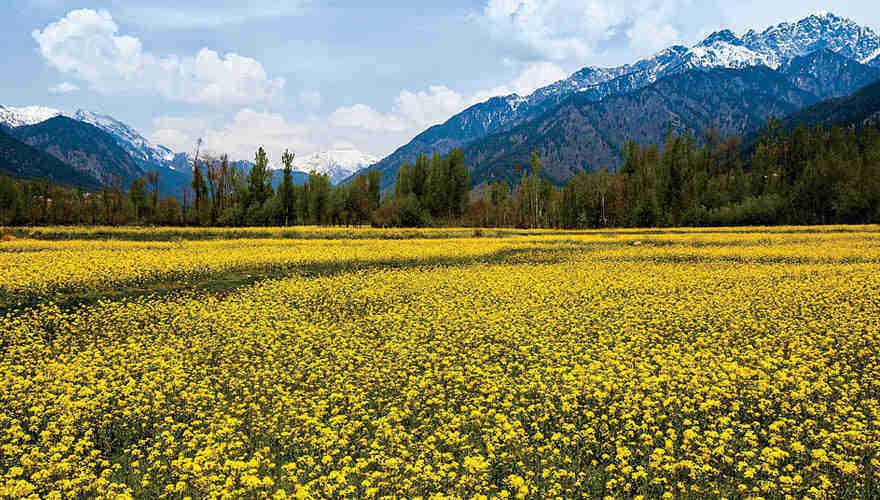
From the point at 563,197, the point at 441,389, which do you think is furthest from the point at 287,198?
the point at 441,389

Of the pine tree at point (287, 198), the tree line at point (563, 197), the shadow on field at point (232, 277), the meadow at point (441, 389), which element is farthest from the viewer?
the pine tree at point (287, 198)

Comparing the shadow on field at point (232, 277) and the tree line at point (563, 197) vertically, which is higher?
the tree line at point (563, 197)

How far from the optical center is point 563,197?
4852 inches

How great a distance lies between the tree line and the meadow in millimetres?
69900

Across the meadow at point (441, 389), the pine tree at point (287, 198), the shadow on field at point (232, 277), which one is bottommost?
the meadow at point (441, 389)

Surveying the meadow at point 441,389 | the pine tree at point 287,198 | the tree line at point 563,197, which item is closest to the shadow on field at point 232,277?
the meadow at point 441,389

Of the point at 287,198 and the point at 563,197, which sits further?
the point at 563,197

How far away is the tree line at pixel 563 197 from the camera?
87125 millimetres

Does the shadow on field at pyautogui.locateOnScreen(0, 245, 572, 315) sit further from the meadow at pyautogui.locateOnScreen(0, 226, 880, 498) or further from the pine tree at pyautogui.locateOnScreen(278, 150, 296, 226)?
the pine tree at pyautogui.locateOnScreen(278, 150, 296, 226)

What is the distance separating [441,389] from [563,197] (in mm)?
116503

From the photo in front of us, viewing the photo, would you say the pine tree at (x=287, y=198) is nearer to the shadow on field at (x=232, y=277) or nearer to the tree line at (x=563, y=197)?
the tree line at (x=563, y=197)

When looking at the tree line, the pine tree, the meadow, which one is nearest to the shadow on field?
the meadow

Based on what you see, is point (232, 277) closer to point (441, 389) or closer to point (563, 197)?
point (441, 389)

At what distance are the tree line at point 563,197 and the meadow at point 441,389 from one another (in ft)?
229
